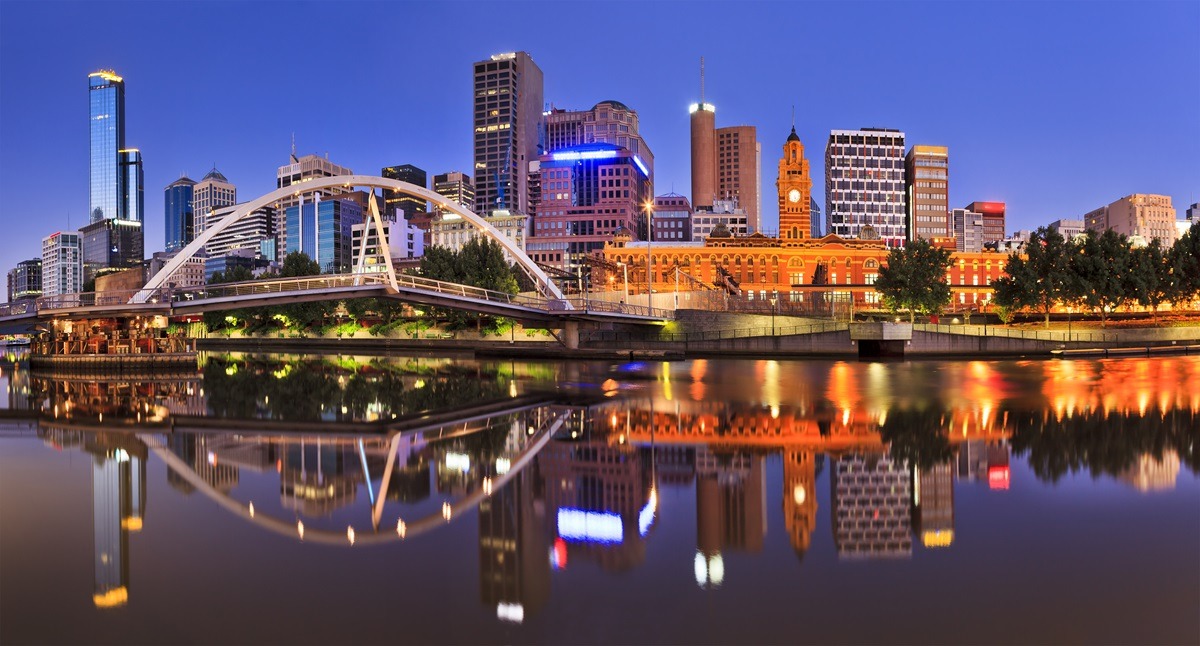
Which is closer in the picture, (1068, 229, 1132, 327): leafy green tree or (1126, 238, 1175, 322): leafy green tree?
(1126, 238, 1175, 322): leafy green tree

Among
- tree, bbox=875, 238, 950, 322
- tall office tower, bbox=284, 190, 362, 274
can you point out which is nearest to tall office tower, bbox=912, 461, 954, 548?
tree, bbox=875, 238, 950, 322

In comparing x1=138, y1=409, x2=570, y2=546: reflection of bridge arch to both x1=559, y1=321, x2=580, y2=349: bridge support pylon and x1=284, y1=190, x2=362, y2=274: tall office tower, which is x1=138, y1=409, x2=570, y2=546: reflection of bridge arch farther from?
x1=284, y1=190, x2=362, y2=274: tall office tower

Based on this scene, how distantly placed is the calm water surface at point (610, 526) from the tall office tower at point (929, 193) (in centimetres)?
17067

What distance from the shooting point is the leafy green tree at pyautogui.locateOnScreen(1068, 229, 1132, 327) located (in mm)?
59781

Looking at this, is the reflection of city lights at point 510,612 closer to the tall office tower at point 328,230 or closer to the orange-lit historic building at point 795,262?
the orange-lit historic building at point 795,262

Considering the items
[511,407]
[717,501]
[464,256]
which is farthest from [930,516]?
[464,256]

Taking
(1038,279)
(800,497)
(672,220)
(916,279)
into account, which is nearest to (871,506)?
(800,497)

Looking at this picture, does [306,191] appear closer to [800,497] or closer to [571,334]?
[571,334]

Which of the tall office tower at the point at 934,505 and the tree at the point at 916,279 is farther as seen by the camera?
the tree at the point at 916,279

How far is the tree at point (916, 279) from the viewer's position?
6862cm

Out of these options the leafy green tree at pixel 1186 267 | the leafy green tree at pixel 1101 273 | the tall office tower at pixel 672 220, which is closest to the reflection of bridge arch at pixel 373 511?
the leafy green tree at pixel 1101 273

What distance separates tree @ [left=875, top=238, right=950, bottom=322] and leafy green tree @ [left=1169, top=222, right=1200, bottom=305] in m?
16.5

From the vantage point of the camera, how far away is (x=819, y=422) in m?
20.0

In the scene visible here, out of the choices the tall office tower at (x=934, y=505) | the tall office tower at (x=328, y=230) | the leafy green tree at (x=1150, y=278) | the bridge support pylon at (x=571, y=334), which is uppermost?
the tall office tower at (x=328, y=230)
